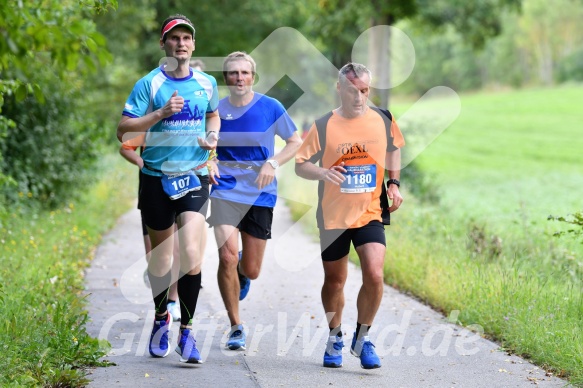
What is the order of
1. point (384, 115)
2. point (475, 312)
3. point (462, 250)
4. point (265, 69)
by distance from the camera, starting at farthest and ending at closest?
point (265, 69) → point (462, 250) → point (475, 312) → point (384, 115)

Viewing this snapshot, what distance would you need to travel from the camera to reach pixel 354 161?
6496 mm

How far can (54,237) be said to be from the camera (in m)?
11.3

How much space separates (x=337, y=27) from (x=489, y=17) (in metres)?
3.47

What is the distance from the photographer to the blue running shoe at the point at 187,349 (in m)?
6.46

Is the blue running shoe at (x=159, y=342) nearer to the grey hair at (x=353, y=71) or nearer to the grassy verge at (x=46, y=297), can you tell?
the grassy verge at (x=46, y=297)

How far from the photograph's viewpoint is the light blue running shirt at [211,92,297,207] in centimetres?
723

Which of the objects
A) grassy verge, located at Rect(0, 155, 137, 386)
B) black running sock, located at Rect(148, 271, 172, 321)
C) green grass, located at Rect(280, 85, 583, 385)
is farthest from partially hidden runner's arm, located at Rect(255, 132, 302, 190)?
green grass, located at Rect(280, 85, 583, 385)

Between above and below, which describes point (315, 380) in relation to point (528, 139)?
below

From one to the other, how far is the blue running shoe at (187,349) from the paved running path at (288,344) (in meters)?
0.06

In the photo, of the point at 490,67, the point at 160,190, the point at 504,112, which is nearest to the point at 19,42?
the point at 160,190

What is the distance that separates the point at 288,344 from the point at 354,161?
166 centimetres

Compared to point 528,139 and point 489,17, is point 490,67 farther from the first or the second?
point 489,17

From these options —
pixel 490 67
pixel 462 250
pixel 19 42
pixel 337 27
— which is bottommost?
pixel 462 250

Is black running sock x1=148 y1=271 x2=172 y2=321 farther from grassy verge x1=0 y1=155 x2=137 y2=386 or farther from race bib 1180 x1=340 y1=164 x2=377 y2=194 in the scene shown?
race bib 1180 x1=340 y1=164 x2=377 y2=194
